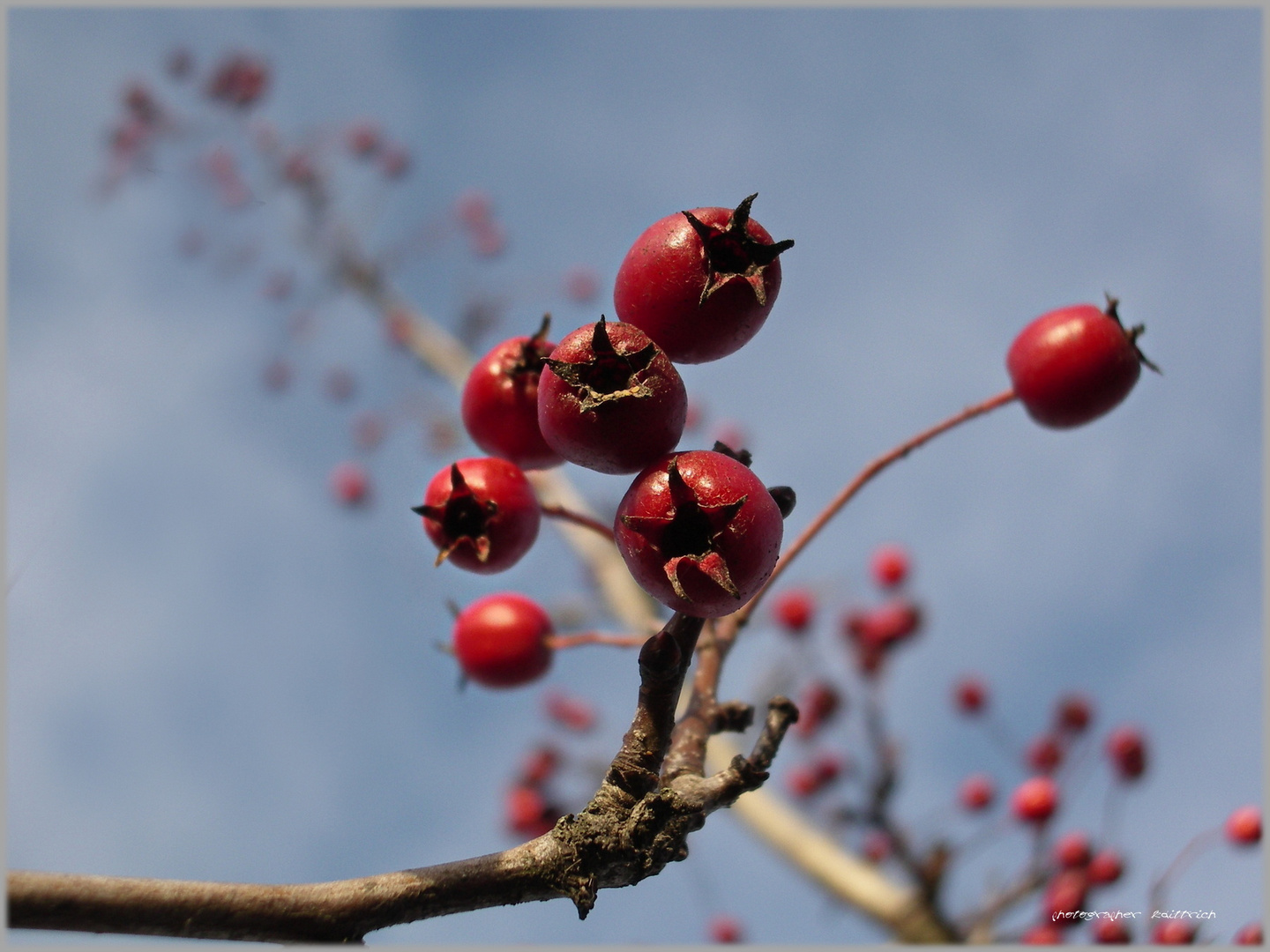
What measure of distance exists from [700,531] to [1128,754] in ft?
16.4

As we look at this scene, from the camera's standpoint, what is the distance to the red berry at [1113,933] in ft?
12.5

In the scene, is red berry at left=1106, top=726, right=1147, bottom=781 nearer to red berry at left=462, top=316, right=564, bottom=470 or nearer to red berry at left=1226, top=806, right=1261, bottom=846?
red berry at left=1226, top=806, right=1261, bottom=846

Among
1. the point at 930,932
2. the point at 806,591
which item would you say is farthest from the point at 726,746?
the point at 930,932

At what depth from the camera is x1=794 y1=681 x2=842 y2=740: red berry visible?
5094 millimetres

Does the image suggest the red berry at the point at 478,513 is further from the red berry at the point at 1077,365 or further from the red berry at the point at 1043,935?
the red berry at the point at 1043,935

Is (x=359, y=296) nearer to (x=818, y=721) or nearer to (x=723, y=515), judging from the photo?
(x=818, y=721)

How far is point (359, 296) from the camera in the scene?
29.1ft

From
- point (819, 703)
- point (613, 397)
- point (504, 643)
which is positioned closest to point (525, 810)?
point (819, 703)

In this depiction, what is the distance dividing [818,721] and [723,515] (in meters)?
→ 4.17

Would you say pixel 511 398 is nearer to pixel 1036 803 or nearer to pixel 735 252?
pixel 735 252

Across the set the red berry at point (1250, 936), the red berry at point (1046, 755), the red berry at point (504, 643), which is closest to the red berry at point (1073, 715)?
the red berry at point (1046, 755)

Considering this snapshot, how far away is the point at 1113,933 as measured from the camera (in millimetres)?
3826

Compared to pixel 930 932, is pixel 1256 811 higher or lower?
higher

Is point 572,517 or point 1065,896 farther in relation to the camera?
point 1065,896
